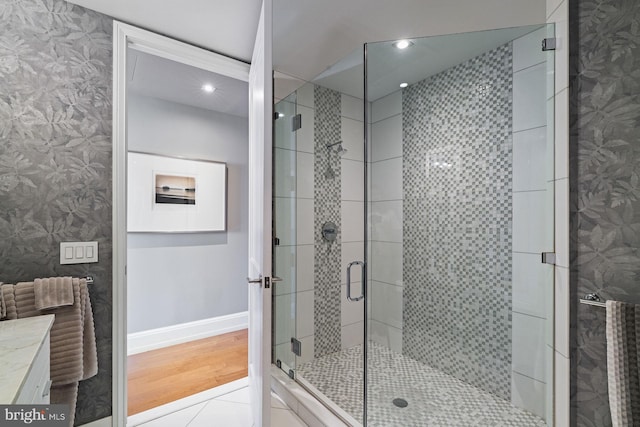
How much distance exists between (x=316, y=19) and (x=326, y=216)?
1.38 meters

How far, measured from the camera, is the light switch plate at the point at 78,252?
60.2 inches

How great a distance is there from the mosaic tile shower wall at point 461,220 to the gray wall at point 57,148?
1934 mm

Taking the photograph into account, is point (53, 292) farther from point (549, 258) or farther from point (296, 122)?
point (549, 258)

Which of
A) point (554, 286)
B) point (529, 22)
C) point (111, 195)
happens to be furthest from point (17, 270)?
point (529, 22)

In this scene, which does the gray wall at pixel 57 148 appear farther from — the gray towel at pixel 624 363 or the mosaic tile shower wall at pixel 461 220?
the gray towel at pixel 624 363

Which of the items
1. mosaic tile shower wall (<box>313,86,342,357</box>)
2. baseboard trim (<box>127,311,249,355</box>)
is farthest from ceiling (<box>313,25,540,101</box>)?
baseboard trim (<box>127,311,249,355</box>)

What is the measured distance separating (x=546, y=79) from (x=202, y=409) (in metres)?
2.77

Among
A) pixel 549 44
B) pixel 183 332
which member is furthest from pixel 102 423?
pixel 549 44

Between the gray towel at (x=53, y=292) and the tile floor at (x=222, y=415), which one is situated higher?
the gray towel at (x=53, y=292)

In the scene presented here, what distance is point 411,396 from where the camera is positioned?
180 centimetres

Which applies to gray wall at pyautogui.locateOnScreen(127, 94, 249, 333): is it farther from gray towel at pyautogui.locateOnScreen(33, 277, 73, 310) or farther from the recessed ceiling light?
the recessed ceiling light

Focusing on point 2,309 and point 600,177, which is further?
point 2,309

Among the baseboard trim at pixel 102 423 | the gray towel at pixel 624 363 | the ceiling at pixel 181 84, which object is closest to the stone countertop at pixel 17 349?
the baseboard trim at pixel 102 423

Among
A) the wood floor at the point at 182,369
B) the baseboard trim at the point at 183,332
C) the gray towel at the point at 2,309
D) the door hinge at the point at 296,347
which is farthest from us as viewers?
the baseboard trim at the point at 183,332
